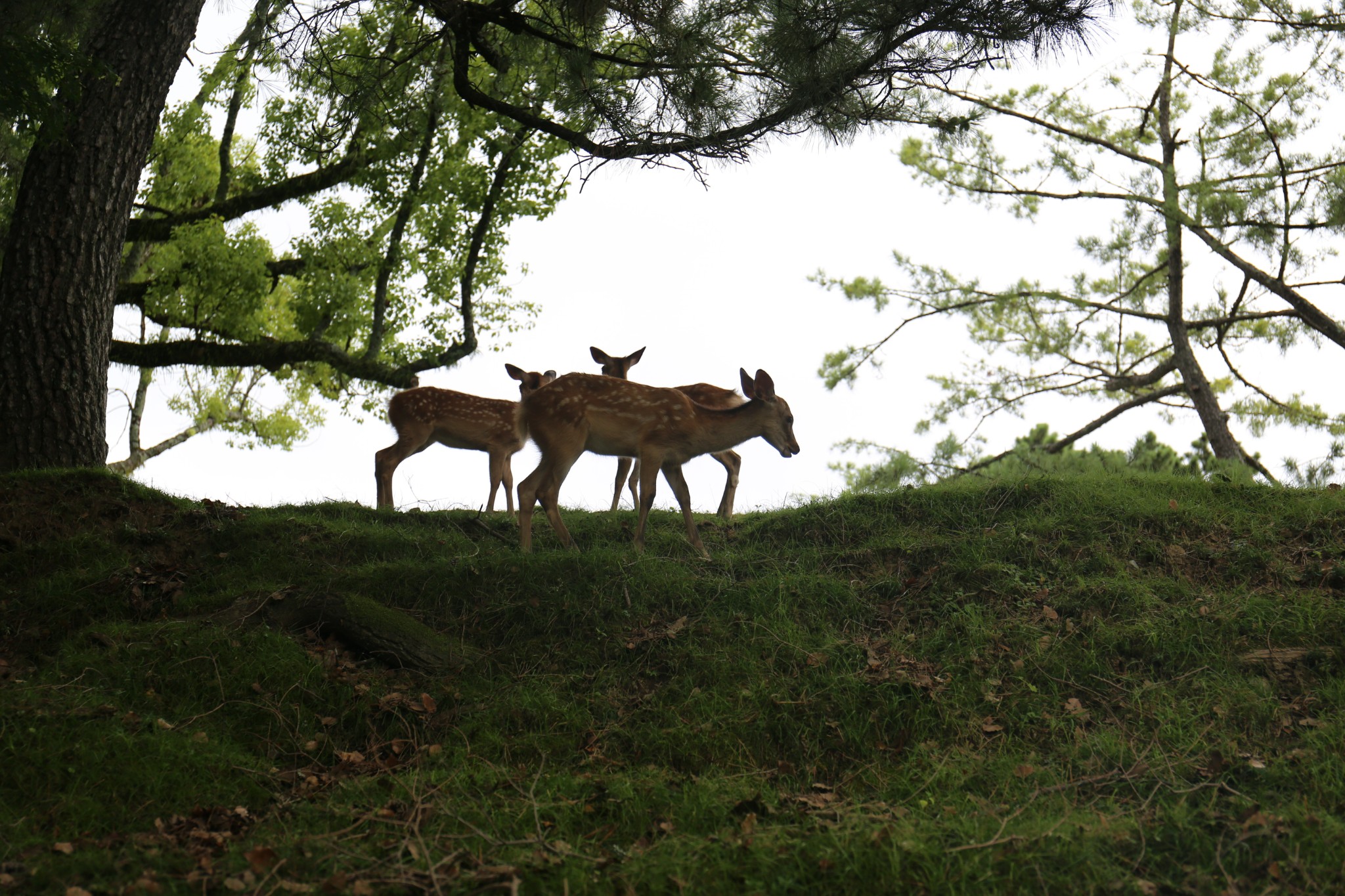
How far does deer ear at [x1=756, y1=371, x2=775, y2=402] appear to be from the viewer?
28.3 feet

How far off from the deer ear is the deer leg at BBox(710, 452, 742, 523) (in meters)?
1.56

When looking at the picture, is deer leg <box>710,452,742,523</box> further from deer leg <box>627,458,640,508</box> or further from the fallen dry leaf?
the fallen dry leaf

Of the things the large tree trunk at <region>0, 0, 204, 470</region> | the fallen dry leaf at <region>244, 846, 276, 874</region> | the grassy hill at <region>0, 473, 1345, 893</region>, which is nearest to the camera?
the fallen dry leaf at <region>244, 846, 276, 874</region>

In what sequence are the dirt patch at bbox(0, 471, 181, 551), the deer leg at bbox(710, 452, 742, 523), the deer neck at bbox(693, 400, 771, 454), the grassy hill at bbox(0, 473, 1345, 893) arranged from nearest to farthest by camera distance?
the grassy hill at bbox(0, 473, 1345, 893), the dirt patch at bbox(0, 471, 181, 551), the deer neck at bbox(693, 400, 771, 454), the deer leg at bbox(710, 452, 742, 523)

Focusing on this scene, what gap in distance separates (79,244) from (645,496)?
5460 mm

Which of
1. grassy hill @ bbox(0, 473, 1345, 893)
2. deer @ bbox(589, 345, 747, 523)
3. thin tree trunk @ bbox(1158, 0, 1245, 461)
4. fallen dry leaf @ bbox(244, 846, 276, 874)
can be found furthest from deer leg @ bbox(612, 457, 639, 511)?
thin tree trunk @ bbox(1158, 0, 1245, 461)

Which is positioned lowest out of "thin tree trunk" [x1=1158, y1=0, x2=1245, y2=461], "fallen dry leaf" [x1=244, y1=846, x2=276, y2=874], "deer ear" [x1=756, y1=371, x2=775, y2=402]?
"fallen dry leaf" [x1=244, y1=846, x2=276, y2=874]

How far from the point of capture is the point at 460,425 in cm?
1122

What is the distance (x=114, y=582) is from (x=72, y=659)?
1280 mm

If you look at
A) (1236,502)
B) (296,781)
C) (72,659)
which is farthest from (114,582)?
(1236,502)

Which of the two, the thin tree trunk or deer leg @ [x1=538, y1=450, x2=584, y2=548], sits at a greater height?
the thin tree trunk

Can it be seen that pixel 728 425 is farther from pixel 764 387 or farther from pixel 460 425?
pixel 460 425

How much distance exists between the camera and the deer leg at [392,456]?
419 inches

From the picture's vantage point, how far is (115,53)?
376 inches
